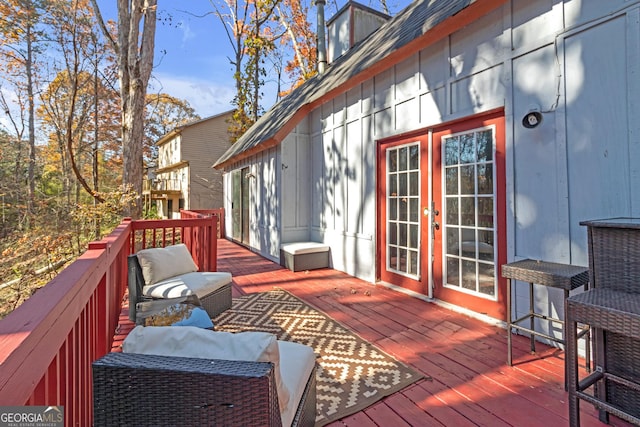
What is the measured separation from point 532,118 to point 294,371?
9.73ft

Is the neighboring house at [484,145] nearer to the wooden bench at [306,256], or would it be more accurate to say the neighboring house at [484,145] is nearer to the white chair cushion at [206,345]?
the wooden bench at [306,256]

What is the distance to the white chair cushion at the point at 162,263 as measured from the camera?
3.35 meters

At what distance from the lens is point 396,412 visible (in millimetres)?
1988

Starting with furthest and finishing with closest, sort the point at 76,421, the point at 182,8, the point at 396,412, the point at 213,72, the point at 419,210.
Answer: the point at 213,72
the point at 182,8
the point at 419,210
the point at 396,412
the point at 76,421

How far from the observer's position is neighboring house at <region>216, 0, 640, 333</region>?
99.5 inches

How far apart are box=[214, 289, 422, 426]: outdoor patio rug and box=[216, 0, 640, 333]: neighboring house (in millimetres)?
1479

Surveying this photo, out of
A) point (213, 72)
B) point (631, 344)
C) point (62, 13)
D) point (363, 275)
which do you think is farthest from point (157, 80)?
point (631, 344)

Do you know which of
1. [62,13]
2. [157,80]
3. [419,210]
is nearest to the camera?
[419,210]

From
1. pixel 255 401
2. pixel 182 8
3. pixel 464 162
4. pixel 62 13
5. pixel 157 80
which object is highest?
pixel 62 13

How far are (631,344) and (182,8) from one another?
967cm

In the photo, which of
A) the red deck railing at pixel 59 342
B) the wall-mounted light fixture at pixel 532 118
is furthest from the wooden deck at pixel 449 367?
the wall-mounted light fixture at pixel 532 118

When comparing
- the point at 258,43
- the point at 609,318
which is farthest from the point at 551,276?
the point at 258,43

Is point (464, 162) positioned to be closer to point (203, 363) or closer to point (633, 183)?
point (633, 183)

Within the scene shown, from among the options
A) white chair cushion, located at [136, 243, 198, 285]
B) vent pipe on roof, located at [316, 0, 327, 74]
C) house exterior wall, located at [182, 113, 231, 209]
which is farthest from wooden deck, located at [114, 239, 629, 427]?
house exterior wall, located at [182, 113, 231, 209]
